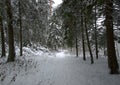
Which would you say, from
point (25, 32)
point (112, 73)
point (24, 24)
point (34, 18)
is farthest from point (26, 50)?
point (112, 73)

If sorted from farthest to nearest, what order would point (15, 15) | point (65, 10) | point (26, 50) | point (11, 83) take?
point (26, 50)
point (15, 15)
point (65, 10)
point (11, 83)

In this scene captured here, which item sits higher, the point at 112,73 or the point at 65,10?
the point at 65,10

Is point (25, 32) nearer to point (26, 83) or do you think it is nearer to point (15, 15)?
point (15, 15)

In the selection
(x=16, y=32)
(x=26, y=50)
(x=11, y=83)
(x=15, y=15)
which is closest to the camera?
(x=11, y=83)

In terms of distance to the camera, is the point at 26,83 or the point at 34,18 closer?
the point at 26,83

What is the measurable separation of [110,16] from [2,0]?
705 centimetres

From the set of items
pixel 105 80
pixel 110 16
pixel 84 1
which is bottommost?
pixel 105 80

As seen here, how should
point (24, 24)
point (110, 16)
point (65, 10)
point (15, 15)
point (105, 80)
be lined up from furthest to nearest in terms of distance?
1. point (24, 24)
2. point (15, 15)
3. point (65, 10)
4. point (110, 16)
5. point (105, 80)

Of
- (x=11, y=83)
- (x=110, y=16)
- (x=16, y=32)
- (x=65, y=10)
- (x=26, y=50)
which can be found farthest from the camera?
(x=26, y=50)

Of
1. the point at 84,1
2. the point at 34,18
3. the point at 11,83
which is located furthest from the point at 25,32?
the point at 11,83

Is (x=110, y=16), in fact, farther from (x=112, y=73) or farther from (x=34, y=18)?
(x=34, y=18)

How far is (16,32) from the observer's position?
23.9m

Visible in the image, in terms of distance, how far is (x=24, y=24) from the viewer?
883 inches

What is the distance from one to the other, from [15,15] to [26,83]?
1068cm
